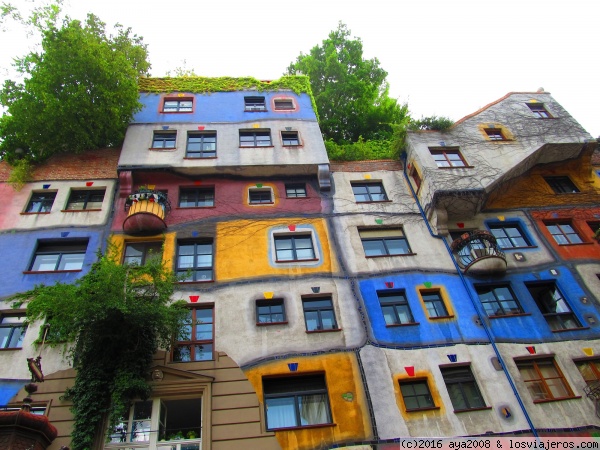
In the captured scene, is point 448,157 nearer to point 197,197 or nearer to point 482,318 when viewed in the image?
point 482,318

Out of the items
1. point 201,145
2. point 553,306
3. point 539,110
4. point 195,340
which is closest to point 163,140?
point 201,145

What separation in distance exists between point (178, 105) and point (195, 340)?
12416 millimetres

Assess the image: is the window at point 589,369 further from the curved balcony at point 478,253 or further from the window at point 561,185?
the window at point 561,185

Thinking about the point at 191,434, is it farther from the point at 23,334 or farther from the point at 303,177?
the point at 303,177

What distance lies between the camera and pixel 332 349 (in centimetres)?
1359

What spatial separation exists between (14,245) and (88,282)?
18.2 feet

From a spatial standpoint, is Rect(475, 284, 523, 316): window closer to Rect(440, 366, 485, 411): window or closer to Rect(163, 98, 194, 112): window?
Rect(440, 366, 485, 411): window

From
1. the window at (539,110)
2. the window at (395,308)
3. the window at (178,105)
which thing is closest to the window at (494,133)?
the window at (539,110)

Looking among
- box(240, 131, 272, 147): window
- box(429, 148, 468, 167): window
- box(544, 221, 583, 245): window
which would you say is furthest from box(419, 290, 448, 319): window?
box(240, 131, 272, 147): window

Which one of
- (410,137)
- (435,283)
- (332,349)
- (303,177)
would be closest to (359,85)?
(410,137)

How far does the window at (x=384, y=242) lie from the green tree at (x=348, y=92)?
30.9ft

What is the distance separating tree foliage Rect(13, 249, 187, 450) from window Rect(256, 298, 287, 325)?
2783 millimetres

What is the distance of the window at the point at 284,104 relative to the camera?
878 inches

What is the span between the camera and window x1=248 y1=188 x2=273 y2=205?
18.3 meters
